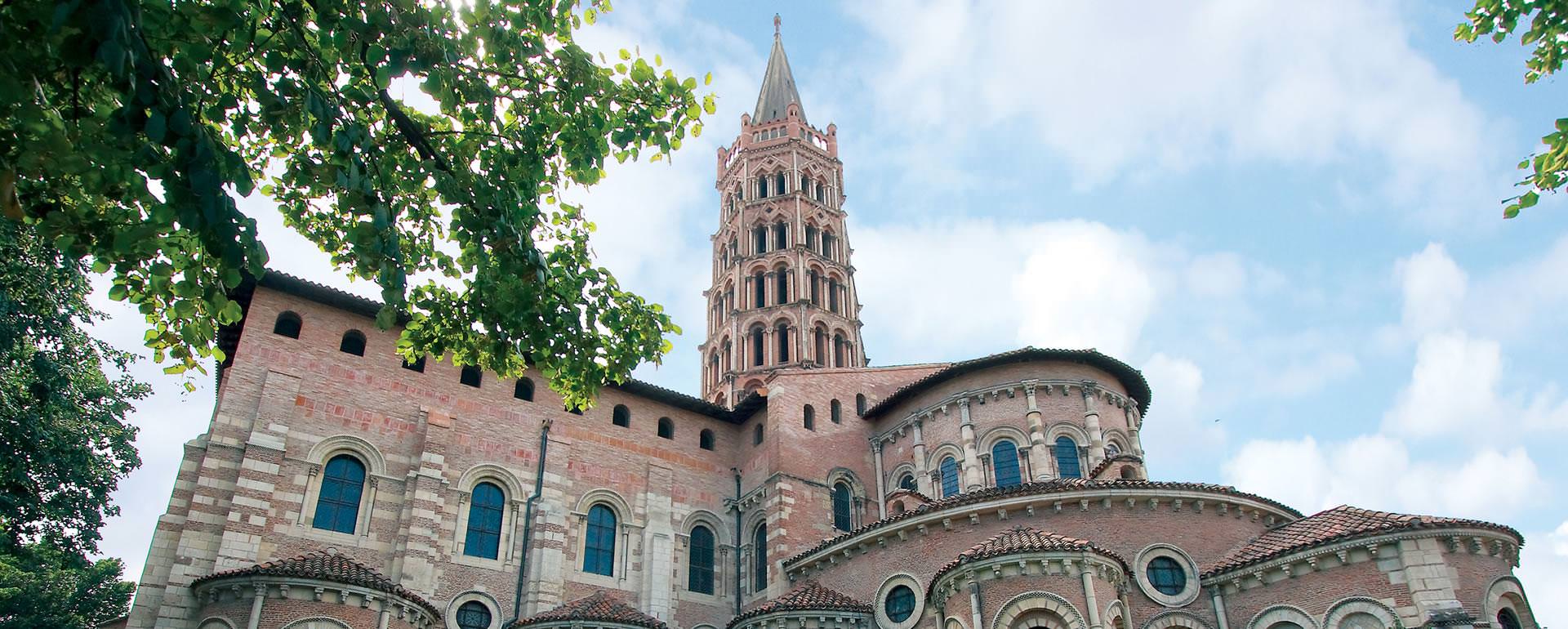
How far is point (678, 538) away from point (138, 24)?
23042mm

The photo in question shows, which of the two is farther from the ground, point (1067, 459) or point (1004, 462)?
point (1004, 462)

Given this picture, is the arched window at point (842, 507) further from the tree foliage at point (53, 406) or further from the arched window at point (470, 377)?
the tree foliage at point (53, 406)

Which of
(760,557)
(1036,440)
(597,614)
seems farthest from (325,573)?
(1036,440)

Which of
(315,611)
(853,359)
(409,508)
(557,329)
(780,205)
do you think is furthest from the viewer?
(780,205)

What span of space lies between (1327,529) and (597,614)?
16.0 metres

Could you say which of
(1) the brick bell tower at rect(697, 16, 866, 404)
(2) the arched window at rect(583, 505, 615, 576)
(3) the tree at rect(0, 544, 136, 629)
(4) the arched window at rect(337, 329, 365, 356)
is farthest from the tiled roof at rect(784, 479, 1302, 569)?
(3) the tree at rect(0, 544, 136, 629)

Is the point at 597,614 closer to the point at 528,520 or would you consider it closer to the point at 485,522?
the point at 528,520

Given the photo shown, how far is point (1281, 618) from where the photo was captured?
764 inches

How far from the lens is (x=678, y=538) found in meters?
27.2

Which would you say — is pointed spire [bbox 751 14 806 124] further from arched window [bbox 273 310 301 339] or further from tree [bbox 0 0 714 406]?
tree [bbox 0 0 714 406]

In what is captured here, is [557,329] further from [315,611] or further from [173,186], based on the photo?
[315,611]

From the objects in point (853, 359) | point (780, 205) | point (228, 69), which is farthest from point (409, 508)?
point (780, 205)

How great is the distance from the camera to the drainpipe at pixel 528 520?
77.7 feet

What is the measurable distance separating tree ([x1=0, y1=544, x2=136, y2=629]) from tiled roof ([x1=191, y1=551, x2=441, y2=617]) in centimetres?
1232
